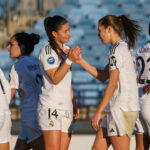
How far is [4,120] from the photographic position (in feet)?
10.6

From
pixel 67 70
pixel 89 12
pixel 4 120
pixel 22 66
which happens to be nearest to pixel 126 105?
pixel 67 70

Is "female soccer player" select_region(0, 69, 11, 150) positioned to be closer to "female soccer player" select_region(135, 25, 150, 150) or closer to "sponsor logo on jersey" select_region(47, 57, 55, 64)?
"sponsor logo on jersey" select_region(47, 57, 55, 64)

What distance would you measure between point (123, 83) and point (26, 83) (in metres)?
1.11

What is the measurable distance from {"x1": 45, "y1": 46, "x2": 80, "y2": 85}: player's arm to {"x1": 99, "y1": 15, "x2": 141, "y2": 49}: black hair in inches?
12.1

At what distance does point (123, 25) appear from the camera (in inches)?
138

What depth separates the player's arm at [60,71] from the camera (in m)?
3.33

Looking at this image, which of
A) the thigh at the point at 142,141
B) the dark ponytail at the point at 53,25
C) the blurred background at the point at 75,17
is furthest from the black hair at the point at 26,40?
the blurred background at the point at 75,17

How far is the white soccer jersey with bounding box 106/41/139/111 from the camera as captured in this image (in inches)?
130

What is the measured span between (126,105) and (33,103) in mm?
1078

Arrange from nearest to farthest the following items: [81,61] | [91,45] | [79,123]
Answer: [81,61] < [79,123] < [91,45]

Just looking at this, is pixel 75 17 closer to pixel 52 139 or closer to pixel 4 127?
pixel 52 139

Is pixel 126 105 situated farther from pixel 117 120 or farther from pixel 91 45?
pixel 91 45

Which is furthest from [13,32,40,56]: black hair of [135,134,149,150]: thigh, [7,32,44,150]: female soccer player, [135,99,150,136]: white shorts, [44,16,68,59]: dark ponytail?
[135,134,149,150]: thigh

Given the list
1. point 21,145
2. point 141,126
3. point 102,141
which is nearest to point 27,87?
point 21,145
